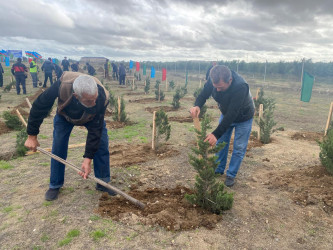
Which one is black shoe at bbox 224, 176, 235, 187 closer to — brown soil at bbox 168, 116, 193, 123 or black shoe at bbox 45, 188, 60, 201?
black shoe at bbox 45, 188, 60, 201

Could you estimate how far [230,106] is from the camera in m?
3.36

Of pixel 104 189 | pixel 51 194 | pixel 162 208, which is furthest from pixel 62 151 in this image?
pixel 162 208

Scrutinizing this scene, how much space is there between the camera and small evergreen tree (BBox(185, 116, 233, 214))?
2.97 m

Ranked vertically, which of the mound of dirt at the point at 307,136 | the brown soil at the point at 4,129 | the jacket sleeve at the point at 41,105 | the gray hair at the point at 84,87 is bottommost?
the brown soil at the point at 4,129

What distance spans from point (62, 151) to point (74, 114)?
72cm

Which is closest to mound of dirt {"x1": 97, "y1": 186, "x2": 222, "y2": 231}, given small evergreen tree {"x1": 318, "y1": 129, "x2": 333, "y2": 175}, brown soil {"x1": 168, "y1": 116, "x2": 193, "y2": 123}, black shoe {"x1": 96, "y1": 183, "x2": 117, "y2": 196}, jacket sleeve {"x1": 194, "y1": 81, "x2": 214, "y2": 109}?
black shoe {"x1": 96, "y1": 183, "x2": 117, "y2": 196}

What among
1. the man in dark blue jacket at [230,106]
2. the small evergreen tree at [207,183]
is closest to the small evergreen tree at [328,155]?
the man in dark blue jacket at [230,106]

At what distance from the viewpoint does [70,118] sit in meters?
3.04

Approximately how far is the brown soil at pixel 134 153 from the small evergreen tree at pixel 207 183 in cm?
210

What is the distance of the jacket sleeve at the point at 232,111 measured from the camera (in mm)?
3266

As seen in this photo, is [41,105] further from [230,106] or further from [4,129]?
[4,129]

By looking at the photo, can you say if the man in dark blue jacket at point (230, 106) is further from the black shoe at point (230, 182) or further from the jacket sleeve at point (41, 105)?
the jacket sleeve at point (41, 105)

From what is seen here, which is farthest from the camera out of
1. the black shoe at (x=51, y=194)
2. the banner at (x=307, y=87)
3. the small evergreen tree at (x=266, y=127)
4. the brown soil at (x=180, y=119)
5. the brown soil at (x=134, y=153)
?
the banner at (x=307, y=87)

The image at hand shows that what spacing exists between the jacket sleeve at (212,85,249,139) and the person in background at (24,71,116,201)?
5.09 ft
